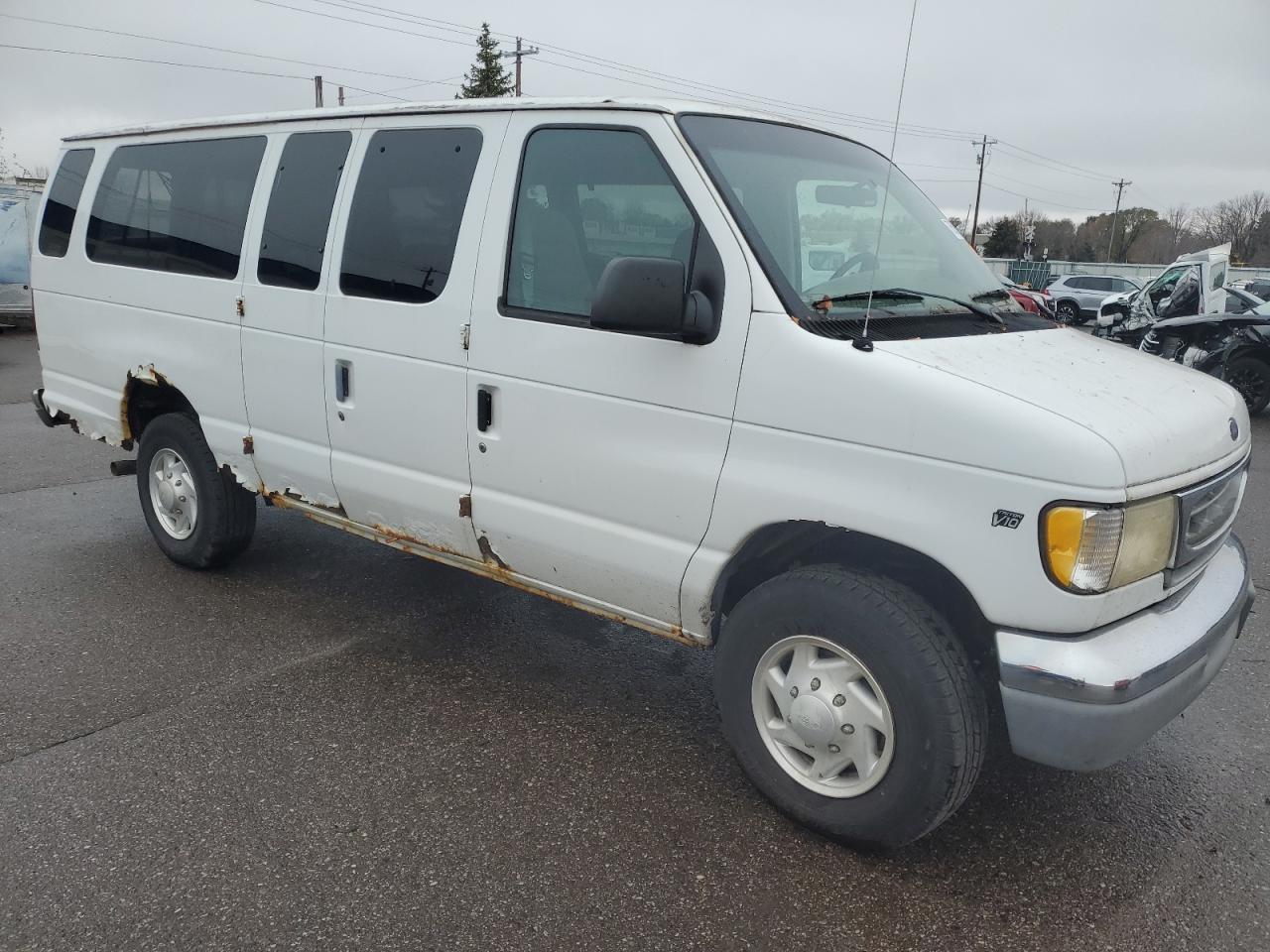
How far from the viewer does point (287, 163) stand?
13.6 ft

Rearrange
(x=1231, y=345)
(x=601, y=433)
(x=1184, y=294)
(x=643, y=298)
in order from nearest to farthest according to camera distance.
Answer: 1. (x=643, y=298)
2. (x=601, y=433)
3. (x=1231, y=345)
4. (x=1184, y=294)

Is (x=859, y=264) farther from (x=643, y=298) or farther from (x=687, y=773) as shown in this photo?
(x=687, y=773)

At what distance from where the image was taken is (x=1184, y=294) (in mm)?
12273

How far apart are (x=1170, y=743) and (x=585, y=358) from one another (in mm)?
2629

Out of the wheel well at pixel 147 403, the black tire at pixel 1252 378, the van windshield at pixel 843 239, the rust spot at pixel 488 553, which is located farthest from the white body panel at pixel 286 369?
the black tire at pixel 1252 378

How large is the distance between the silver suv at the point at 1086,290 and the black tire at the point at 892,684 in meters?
27.6

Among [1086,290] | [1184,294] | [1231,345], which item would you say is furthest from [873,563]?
[1086,290]

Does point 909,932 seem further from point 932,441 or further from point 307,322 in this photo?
point 307,322

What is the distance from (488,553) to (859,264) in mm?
1686

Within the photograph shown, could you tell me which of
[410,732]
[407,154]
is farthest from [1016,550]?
[407,154]

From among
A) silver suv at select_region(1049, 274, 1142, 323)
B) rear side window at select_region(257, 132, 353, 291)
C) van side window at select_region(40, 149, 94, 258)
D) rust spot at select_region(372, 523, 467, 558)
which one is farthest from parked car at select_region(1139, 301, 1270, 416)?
silver suv at select_region(1049, 274, 1142, 323)

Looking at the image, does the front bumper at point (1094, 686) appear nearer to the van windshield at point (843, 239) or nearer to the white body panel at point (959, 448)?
the white body panel at point (959, 448)

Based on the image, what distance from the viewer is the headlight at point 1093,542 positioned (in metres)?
2.33

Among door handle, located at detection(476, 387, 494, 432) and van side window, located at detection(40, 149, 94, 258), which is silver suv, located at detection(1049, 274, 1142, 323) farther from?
door handle, located at detection(476, 387, 494, 432)
